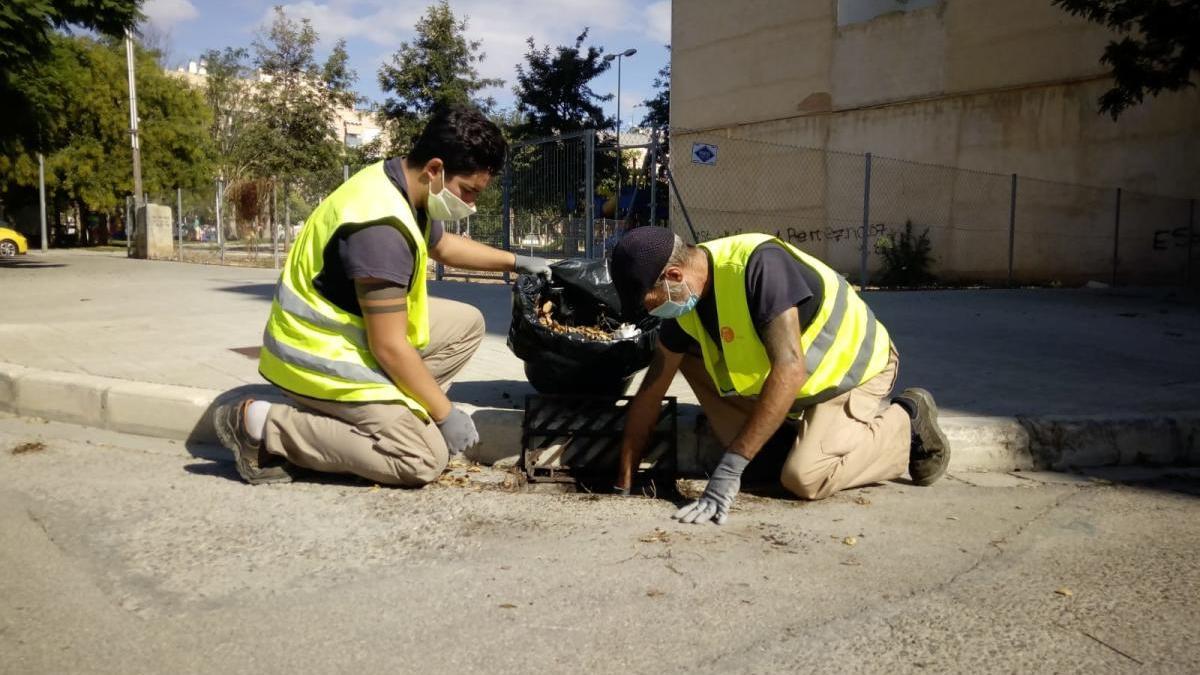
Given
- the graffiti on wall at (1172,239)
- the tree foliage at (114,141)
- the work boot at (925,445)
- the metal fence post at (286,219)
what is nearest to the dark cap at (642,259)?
the work boot at (925,445)

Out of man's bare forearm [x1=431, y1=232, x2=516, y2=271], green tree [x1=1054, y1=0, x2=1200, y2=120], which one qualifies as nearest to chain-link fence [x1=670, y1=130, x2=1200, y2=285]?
green tree [x1=1054, y1=0, x2=1200, y2=120]

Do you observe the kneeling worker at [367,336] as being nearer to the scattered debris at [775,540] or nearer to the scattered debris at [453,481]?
the scattered debris at [453,481]

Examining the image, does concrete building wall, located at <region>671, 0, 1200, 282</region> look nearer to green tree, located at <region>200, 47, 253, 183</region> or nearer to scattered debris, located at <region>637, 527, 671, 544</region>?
scattered debris, located at <region>637, 527, 671, 544</region>

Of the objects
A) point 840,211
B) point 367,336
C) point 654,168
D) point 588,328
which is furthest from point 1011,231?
point 367,336

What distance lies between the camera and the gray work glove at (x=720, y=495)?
3127 millimetres

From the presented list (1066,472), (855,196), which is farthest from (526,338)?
(855,196)

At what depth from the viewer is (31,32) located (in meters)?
15.2

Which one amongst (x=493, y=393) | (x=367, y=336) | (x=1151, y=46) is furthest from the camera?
(x=1151, y=46)

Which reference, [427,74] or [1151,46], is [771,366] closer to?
[1151,46]

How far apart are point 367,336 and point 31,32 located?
15864 mm

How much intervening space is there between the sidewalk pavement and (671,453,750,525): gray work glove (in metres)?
0.76

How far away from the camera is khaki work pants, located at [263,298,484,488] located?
340 centimetres

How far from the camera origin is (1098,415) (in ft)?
13.7

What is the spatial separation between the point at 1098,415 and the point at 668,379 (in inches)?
88.7
